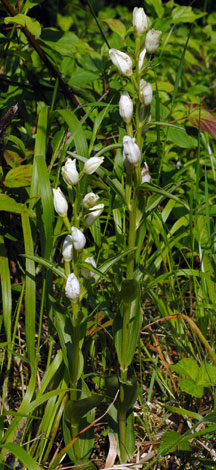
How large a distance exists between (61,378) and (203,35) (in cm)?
243

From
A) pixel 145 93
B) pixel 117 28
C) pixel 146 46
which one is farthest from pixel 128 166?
pixel 117 28

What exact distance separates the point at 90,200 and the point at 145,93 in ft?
0.93

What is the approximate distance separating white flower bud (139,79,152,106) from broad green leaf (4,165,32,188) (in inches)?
20.8

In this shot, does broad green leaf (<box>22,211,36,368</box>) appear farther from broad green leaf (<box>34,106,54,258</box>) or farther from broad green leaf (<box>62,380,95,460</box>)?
broad green leaf (<box>62,380,95,460</box>)

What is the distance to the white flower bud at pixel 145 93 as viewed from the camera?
1170 millimetres

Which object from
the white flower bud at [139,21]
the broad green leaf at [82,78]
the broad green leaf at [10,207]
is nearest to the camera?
the white flower bud at [139,21]

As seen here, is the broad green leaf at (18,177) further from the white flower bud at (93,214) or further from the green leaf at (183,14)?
the green leaf at (183,14)

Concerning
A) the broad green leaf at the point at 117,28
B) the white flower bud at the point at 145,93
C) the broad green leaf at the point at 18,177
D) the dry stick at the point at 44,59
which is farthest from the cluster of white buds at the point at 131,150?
the broad green leaf at the point at 117,28

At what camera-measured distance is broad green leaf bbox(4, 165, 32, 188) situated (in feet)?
5.15

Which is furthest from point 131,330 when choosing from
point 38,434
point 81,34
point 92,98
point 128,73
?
point 81,34

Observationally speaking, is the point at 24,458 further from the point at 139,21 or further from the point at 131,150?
the point at 139,21

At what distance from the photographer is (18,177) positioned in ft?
5.24

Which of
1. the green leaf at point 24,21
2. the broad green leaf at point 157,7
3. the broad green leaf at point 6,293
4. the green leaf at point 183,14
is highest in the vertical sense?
the green leaf at point 24,21

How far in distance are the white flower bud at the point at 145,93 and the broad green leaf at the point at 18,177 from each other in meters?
0.53
